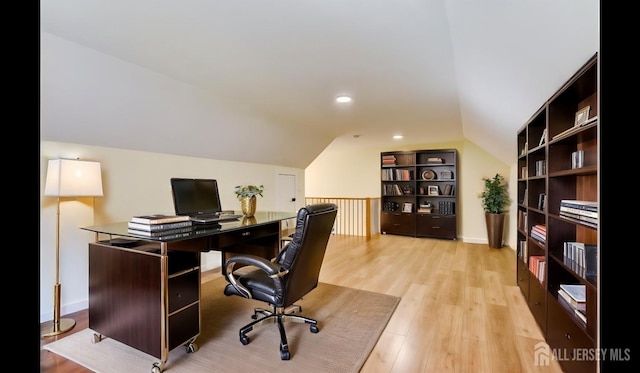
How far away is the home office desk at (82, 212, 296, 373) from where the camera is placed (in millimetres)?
1655

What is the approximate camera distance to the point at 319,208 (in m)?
1.86

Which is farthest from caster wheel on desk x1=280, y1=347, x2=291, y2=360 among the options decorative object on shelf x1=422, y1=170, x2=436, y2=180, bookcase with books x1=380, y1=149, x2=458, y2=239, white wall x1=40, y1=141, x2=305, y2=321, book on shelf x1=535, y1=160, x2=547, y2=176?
decorative object on shelf x1=422, y1=170, x2=436, y2=180

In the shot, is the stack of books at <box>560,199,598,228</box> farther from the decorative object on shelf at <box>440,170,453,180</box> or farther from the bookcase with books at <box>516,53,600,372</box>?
the decorative object on shelf at <box>440,170,453,180</box>

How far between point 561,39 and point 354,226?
5227mm

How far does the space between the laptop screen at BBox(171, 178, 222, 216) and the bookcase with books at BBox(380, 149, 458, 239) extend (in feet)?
14.4

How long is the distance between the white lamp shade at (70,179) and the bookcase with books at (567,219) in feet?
10.7

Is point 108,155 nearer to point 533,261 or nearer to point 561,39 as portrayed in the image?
point 561,39

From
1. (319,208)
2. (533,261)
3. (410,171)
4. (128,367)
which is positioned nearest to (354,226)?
(410,171)

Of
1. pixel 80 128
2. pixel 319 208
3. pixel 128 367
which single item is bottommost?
pixel 128 367

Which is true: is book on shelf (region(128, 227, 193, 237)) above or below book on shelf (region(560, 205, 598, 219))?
below

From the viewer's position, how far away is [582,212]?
1.55m

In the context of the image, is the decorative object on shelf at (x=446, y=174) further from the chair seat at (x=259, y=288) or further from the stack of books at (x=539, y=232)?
the chair seat at (x=259, y=288)

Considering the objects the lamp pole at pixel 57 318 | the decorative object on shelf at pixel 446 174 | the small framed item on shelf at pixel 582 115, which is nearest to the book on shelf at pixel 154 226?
the lamp pole at pixel 57 318
